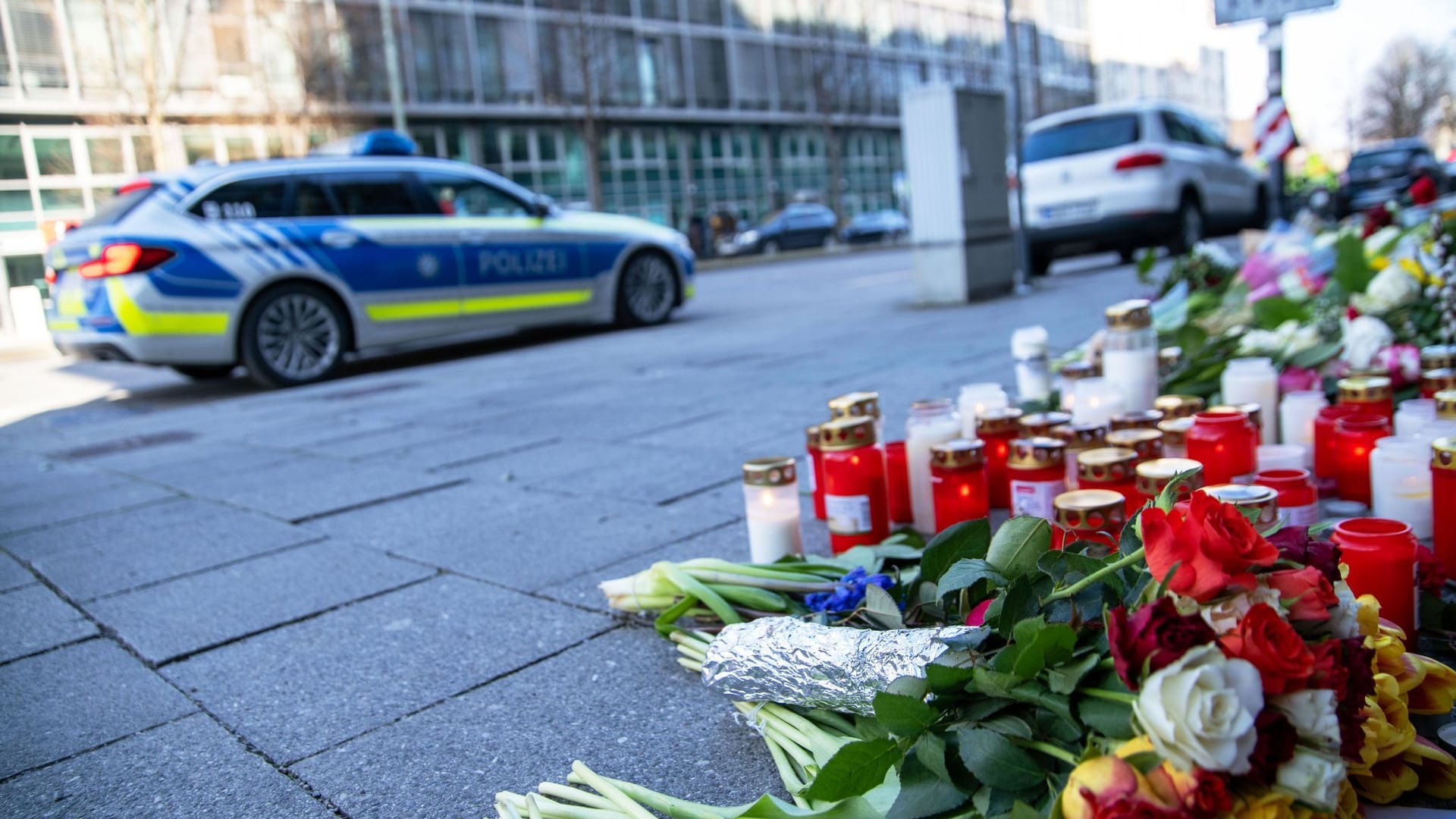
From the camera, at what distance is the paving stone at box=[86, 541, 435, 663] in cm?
270

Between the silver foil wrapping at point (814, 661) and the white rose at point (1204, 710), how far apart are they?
449 mm

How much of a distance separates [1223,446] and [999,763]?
1347 mm

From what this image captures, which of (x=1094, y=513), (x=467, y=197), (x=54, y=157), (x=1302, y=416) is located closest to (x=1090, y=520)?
(x=1094, y=513)

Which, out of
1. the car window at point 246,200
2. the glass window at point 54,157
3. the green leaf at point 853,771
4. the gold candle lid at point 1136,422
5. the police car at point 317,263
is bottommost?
the green leaf at point 853,771

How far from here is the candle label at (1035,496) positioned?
236cm

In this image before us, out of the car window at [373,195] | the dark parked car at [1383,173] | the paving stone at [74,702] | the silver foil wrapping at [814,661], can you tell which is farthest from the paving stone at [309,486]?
the dark parked car at [1383,173]

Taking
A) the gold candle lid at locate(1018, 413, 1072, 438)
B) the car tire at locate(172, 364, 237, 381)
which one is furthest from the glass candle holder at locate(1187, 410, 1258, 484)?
the car tire at locate(172, 364, 237, 381)

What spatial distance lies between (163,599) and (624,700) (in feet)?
5.40

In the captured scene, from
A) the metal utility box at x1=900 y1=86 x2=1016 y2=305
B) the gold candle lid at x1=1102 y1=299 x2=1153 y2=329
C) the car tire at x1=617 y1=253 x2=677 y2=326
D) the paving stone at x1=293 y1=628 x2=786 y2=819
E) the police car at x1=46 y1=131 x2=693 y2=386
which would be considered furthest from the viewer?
the car tire at x1=617 y1=253 x2=677 y2=326

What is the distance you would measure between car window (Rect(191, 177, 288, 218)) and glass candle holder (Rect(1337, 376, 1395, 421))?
7.25 meters

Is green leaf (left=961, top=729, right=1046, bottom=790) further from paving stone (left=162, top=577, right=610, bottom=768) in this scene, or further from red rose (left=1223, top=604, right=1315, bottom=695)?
paving stone (left=162, top=577, right=610, bottom=768)

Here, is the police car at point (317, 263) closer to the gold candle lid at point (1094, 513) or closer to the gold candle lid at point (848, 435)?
the gold candle lid at point (848, 435)

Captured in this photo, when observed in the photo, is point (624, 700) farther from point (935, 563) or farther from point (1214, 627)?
point (1214, 627)

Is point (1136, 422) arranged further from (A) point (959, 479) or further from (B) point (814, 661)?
(B) point (814, 661)
